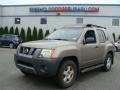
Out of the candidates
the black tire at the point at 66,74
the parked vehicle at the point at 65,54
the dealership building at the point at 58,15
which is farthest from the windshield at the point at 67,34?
the dealership building at the point at 58,15

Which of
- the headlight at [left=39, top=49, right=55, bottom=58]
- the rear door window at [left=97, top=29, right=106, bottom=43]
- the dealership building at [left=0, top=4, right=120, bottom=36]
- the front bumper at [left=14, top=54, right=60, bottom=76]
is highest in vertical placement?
the dealership building at [left=0, top=4, right=120, bottom=36]

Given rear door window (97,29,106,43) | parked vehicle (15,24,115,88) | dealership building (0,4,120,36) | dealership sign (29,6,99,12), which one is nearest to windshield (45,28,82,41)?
parked vehicle (15,24,115,88)

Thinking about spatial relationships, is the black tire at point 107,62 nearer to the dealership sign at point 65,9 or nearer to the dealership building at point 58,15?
the dealership building at point 58,15

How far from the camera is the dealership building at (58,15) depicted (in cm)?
3884

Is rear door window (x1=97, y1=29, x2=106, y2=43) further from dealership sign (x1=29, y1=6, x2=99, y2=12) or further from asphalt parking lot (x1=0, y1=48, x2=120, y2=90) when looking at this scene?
dealership sign (x1=29, y1=6, x2=99, y2=12)

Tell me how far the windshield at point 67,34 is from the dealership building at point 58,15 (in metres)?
29.5

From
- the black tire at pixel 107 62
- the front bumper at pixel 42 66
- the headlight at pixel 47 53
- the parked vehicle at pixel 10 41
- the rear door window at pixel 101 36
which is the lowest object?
the parked vehicle at pixel 10 41

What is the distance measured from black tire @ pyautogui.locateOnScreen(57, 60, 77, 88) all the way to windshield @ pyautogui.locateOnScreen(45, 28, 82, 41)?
3.18 feet

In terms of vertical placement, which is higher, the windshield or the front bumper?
the windshield

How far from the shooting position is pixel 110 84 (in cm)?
823

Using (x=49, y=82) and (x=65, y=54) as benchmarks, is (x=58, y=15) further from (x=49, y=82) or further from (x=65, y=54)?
(x=65, y=54)

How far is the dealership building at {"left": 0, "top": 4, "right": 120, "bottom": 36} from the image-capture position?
38844 mm

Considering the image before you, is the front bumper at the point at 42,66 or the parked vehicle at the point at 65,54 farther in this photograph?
the parked vehicle at the point at 65,54

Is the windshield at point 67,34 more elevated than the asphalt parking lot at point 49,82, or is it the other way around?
the windshield at point 67,34
